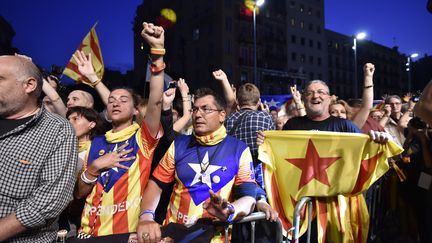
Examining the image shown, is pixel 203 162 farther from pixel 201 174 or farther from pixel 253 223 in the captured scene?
pixel 253 223

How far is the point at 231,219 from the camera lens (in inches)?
102

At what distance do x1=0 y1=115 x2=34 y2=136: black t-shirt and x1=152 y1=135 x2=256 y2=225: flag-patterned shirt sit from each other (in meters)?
1.14

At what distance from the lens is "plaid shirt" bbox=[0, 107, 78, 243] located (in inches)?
89.0

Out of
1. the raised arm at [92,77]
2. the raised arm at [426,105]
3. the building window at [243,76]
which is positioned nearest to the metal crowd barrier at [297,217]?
the raised arm at [426,105]

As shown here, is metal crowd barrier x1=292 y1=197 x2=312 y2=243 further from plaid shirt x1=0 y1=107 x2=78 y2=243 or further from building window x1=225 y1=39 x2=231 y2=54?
building window x1=225 y1=39 x2=231 y2=54

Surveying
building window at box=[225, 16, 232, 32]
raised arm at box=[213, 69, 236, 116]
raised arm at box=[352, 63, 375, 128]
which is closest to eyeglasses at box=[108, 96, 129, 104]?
raised arm at box=[213, 69, 236, 116]

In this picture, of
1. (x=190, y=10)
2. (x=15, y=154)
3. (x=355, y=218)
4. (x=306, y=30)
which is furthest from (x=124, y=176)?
(x=306, y=30)

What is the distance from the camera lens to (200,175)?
3037 millimetres

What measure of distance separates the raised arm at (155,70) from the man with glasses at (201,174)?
29 cm

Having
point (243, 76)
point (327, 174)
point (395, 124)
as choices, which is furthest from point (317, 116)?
point (243, 76)

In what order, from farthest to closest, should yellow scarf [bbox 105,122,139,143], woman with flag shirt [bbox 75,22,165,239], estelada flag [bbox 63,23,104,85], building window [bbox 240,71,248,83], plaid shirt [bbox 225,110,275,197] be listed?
1. building window [bbox 240,71,248,83]
2. estelada flag [bbox 63,23,104,85]
3. plaid shirt [bbox 225,110,275,197]
4. yellow scarf [bbox 105,122,139,143]
5. woman with flag shirt [bbox 75,22,165,239]

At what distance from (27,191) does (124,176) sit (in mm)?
1010

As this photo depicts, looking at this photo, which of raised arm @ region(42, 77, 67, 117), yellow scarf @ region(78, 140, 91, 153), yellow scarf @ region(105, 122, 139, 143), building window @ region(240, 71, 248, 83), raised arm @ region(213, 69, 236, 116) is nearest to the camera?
yellow scarf @ region(105, 122, 139, 143)

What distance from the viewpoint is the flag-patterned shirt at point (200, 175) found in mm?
2992
